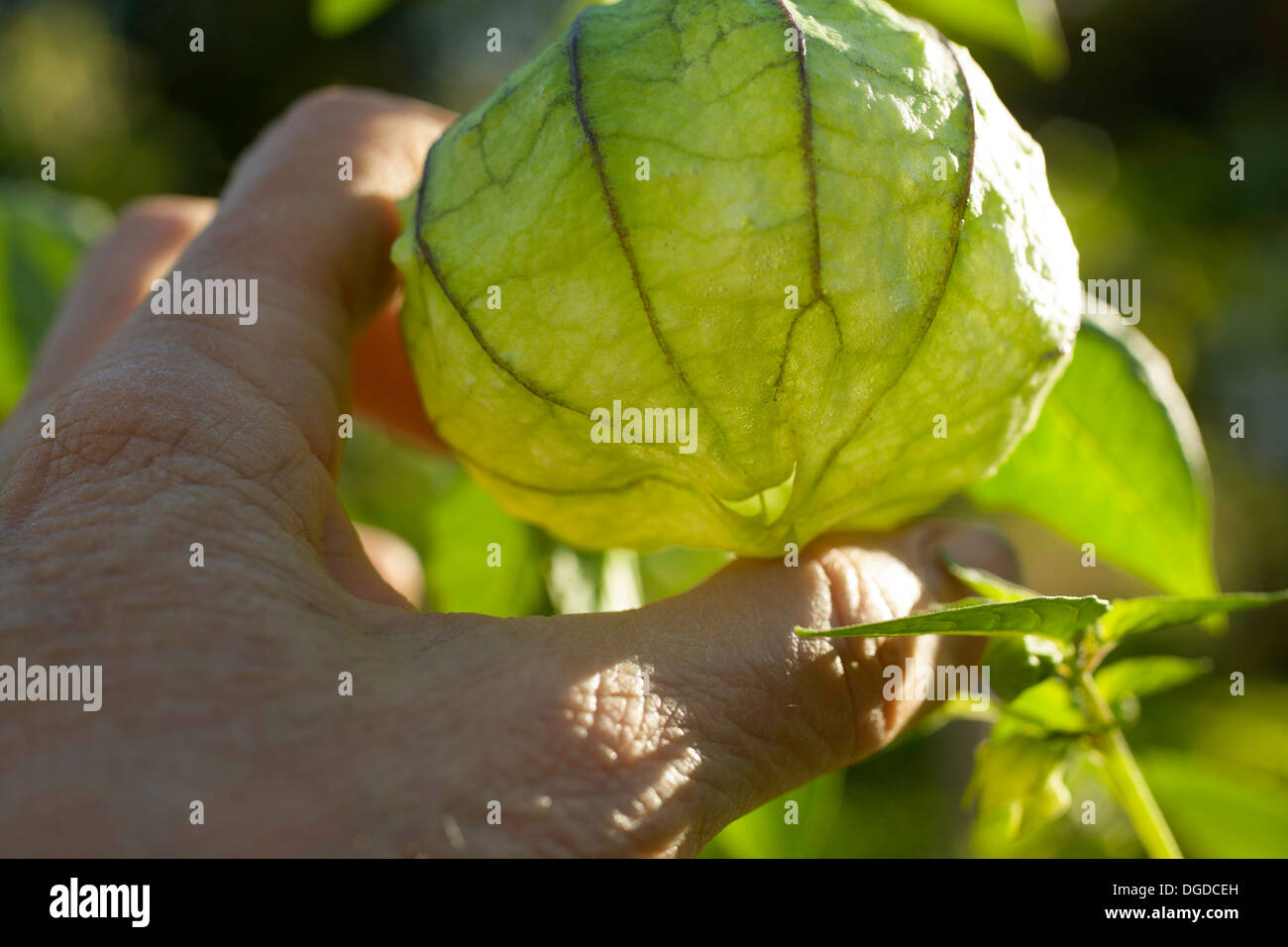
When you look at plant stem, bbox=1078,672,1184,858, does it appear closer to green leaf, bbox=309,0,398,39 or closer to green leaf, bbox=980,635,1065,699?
green leaf, bbox=980,635,1065,699

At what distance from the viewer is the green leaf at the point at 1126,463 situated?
3.64 feet

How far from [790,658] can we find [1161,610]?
291mm

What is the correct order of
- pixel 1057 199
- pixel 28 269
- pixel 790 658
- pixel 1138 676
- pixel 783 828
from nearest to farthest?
pixel 790 658 → pixel 1138 676 → pixel 783 828 → pixel 28 269 → pixel 1057 199

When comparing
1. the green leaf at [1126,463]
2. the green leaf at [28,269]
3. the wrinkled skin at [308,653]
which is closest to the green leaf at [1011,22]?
the green leaf at [1126,463]

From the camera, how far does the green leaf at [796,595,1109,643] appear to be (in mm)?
677

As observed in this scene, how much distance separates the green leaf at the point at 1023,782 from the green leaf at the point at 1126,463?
0.31m

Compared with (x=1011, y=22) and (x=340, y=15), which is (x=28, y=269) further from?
(x=1011, y=22)

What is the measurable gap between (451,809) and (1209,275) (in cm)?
418

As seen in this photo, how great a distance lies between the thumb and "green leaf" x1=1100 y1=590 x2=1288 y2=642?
181 millimetres

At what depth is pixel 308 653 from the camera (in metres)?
0.75

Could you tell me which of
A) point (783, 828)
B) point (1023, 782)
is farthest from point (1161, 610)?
point (783, 828)

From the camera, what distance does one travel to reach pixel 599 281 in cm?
81
